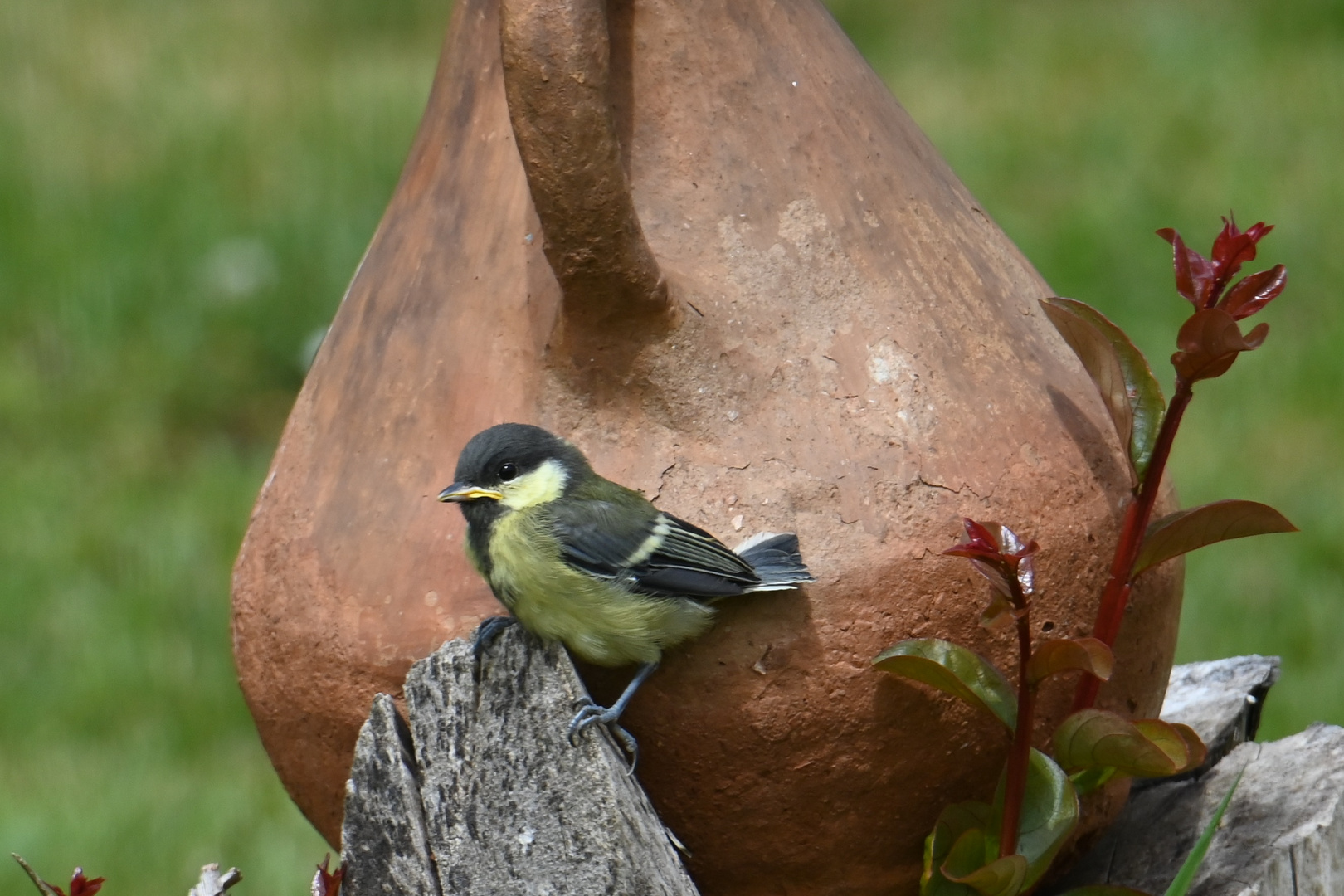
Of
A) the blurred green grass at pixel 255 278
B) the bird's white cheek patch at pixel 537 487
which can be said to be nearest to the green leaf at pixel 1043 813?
the bird's white cheek patch at pixel 537 487

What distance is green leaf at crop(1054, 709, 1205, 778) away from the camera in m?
2.12

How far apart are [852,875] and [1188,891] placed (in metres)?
0.56

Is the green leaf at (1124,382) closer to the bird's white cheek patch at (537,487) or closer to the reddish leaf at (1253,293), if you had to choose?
the reddish leaf at (1253,293)

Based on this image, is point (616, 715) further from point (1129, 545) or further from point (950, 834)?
point (1129, 545)

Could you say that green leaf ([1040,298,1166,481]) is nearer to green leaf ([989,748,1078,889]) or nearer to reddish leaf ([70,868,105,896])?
green leaf ([989,748,1078,889])

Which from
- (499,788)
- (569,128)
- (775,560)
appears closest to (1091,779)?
(775,560)

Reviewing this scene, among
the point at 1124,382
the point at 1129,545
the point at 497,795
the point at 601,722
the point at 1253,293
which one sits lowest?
the point at 497,795

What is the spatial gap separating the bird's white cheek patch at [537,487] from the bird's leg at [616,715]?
0.26 metres

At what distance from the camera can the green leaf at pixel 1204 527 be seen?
218 centimetres

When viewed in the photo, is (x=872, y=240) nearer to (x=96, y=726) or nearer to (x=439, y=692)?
(x=439, y=692)

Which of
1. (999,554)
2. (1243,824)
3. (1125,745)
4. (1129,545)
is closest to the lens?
(999,554)

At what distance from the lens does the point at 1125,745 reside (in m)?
2.15

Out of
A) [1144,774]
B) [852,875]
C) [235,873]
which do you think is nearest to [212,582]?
[235,873]

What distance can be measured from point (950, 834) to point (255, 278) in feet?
14.5
